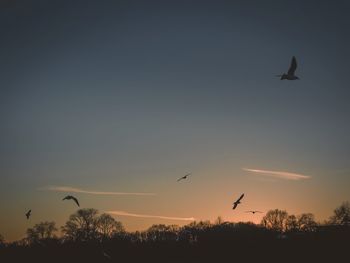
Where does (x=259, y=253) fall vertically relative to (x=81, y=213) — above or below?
below

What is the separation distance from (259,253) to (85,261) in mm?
23470

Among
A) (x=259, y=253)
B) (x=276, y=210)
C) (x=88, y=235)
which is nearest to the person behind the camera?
(x=259, y=253)

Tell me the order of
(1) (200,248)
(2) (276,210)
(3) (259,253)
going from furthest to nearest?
(2) (276,210)
(1) (200,248)
(3) (259,253)

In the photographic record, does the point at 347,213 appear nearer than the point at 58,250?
No

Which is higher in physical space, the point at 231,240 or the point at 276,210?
the point at 276,210

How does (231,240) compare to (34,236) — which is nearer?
(231,240)

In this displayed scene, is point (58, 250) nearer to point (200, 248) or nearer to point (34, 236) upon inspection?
point (200, 248)

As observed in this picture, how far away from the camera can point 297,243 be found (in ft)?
180

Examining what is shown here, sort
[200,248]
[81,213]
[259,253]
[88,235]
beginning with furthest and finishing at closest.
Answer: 1. [81,213]
2. [88,235]
3. [200,248]
4. [259,253]

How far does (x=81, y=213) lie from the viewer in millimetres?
106562

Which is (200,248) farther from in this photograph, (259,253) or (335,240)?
(335,240)

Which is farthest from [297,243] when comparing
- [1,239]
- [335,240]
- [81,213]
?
[1,239]

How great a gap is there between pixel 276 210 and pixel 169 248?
55.7 m

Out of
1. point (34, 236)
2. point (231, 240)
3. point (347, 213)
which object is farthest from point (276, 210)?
point (34, 236)
